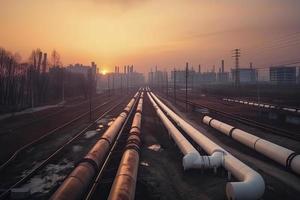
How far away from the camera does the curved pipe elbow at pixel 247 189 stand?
10.6 metres

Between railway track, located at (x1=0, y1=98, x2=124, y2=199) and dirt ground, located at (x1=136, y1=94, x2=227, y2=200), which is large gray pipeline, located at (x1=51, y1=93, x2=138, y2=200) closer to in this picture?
dirt ground, located at (x1=136, y1=94, x2=227, y2=200)

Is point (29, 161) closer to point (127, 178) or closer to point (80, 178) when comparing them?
point (80, 178)

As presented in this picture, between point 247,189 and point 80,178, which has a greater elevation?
point 80,178

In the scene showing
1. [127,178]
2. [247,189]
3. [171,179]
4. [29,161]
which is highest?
[127,178]

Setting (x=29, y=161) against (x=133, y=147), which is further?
(x=29, y=161)

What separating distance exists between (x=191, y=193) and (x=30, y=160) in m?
9.80

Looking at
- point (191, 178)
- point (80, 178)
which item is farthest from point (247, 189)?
point (80, 178)

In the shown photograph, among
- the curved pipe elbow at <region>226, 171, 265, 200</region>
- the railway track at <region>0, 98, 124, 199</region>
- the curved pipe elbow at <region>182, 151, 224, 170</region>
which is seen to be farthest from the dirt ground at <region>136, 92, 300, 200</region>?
the railway track at <region>0, 98, 124, 199</region>

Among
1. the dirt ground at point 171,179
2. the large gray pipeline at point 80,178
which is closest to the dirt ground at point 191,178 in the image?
the dirt ground at point 171,179

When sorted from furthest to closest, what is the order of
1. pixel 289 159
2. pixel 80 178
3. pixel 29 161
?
pixel 29 161, pixel 289 159, pixel 80 178

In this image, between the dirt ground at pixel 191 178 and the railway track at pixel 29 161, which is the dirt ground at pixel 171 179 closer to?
the dirt ground at pixel 191 178

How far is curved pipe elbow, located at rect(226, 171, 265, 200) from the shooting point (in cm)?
1063

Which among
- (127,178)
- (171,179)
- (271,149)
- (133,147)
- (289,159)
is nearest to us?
(127,178)

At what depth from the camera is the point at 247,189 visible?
1076 cm
